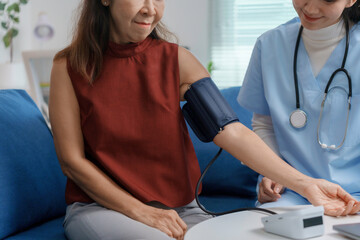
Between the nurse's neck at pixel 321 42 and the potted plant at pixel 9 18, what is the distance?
368 cm

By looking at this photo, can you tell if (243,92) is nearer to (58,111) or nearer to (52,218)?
(58,111)

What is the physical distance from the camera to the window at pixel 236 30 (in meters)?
4.40

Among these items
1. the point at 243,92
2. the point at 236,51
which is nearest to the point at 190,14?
the point at 236,51

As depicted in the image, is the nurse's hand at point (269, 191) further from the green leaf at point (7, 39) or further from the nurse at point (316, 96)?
the green leaf at point (7, 39)

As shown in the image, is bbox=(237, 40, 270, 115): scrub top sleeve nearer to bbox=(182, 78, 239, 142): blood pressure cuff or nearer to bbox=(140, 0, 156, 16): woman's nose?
bbox=(182, 78, 239, 142): blood pressure cuff

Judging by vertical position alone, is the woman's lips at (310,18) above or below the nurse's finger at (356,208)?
above

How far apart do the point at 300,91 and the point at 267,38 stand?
199 mm

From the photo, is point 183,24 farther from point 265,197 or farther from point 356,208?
point 356,208

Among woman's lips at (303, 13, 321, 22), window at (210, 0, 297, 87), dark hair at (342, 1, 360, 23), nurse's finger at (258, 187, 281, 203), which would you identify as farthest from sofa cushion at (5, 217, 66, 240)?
window at (210, 0, 297, 87)

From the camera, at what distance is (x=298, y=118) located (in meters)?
1.30

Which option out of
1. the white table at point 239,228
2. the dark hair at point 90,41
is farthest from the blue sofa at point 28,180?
the white table at point 239,228

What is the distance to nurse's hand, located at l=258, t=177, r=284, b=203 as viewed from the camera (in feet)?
4.15

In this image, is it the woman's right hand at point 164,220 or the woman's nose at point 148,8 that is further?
the woman's nose at point 148,8

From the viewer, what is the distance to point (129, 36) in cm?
127
